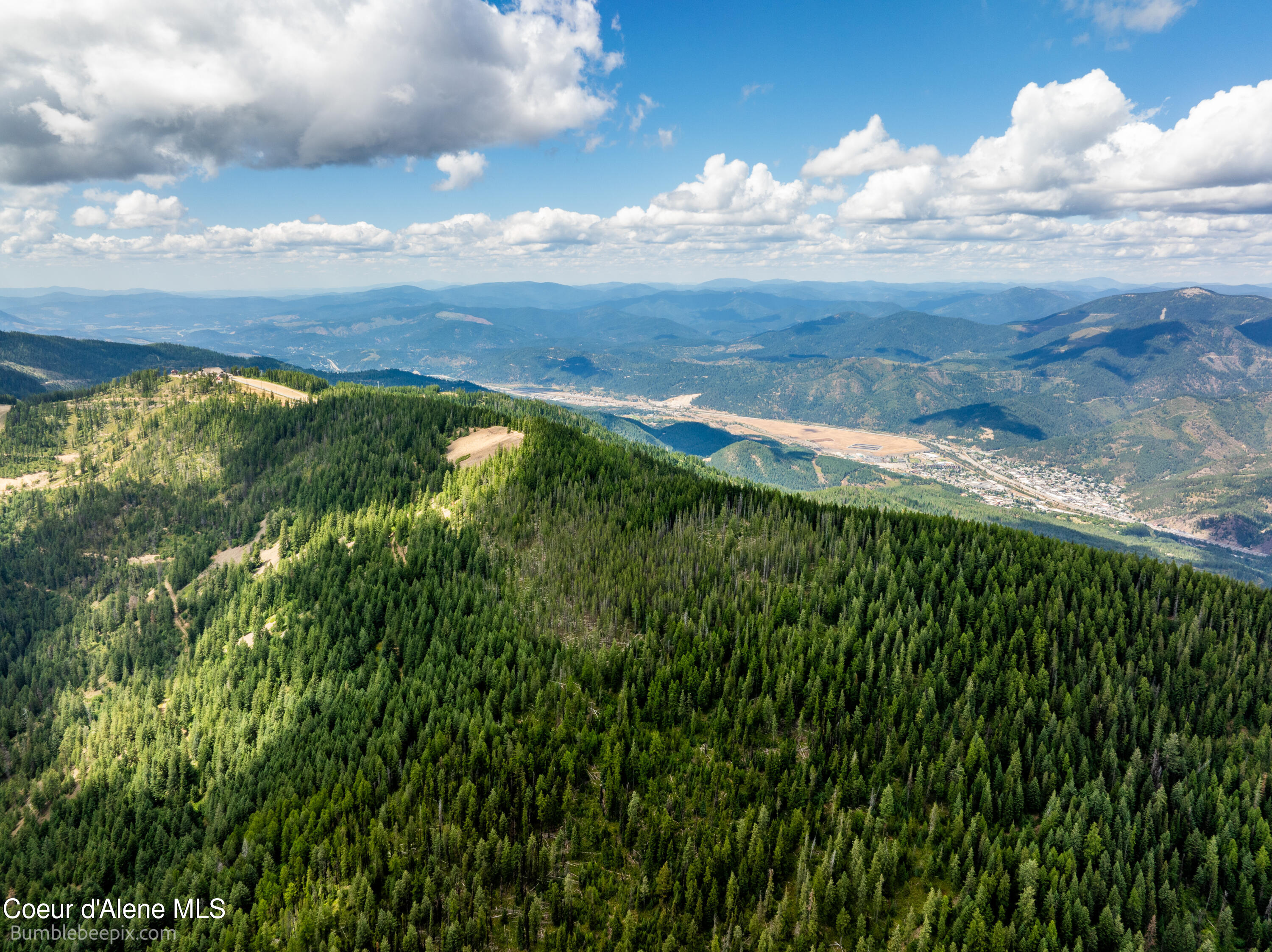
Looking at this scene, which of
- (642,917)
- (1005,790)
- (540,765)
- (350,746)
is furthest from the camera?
(350,746)

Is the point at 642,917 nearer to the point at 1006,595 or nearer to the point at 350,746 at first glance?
the point at 350,746

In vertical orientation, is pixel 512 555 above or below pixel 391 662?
above

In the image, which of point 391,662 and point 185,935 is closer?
point 185,935

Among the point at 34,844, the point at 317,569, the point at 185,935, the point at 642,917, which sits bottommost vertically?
the point at 34,844

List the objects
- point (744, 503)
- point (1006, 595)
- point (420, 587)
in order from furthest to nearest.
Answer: point (744, 503) → point (420, 587) → point (1006, 595)

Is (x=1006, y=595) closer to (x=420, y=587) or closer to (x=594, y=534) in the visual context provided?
(x=594, y=534)

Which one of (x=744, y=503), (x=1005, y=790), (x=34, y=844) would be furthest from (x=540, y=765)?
(x=744, y=503)
